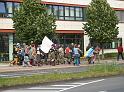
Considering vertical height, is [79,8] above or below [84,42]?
above

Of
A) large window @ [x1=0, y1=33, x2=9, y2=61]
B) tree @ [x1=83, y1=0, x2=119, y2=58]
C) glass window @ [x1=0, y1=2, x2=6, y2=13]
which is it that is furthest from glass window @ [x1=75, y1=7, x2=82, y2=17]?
glass window @ [x1=0, y1=2, x2=6, y2=13]

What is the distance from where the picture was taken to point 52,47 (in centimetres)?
3406

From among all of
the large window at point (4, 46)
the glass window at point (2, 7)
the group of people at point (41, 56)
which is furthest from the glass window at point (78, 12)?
the group of people at point (41, 56)

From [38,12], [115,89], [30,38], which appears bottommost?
[115,89]

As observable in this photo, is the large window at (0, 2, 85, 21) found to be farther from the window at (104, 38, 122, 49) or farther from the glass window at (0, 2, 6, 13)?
the window at (104, 38, 122, 49)

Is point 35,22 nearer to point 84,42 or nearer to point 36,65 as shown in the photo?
point 36,65

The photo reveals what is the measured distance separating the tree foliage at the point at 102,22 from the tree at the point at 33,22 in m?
7.55

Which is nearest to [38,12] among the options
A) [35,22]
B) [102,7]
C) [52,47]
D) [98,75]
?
[35,22]

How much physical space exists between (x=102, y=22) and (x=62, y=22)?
18.8 feet

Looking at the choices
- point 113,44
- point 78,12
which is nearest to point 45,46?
point 78,12

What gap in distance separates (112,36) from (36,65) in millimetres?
13787

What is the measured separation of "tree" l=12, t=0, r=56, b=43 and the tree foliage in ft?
24.8

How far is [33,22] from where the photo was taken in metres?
38.3

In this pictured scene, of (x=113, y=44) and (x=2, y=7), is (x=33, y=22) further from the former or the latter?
(x=113, y=44)
